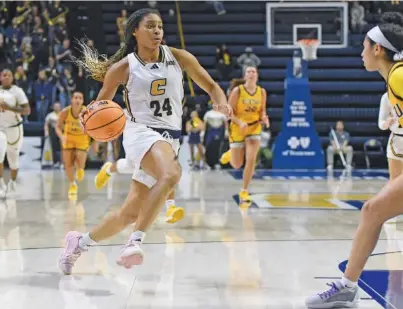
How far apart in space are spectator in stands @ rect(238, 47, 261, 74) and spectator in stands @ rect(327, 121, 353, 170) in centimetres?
303

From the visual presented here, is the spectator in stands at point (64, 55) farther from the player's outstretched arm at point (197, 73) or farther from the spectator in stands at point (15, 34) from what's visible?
the player's outstretched arm at point (197, 73)

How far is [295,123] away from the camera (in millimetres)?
15422

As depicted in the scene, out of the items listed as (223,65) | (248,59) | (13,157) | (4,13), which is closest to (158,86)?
(13,157)

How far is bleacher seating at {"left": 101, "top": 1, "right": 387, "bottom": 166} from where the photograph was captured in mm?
17547

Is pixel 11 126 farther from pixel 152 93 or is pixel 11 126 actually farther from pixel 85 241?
pixel 152 93

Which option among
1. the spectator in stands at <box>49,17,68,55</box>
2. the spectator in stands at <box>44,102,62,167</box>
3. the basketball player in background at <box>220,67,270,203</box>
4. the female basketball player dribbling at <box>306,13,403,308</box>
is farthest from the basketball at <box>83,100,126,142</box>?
the spectator in stands at <box>49,17,68,55</box>

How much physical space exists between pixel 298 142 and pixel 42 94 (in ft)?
21.0

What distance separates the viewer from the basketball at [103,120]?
4543mm

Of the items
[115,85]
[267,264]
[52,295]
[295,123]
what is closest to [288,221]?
[267,264]

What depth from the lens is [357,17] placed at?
1825 cm

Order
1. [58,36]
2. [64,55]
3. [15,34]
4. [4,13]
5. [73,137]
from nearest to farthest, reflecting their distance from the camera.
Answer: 1. [73,137]
2. [64,55]
3. [58,36]
4. [15,34]
5. [4,13]

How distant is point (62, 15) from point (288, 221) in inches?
522

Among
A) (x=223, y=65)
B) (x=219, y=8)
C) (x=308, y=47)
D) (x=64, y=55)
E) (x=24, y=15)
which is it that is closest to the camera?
(x=308, y=47)

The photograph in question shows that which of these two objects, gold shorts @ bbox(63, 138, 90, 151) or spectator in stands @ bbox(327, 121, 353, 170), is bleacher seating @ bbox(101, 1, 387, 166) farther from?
gold shorts @ bbox(63, 138, 90, 151)
